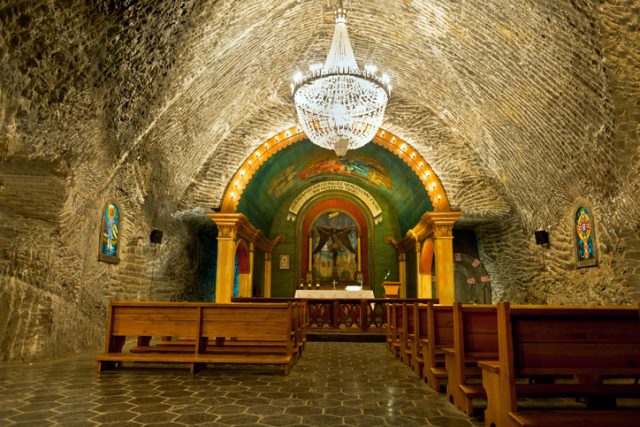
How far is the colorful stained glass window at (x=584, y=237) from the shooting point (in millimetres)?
8125

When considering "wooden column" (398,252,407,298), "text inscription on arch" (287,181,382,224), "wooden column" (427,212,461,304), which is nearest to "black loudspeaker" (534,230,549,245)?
"wooden column" (427,212,461,304)

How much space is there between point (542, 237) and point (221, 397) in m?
8.32

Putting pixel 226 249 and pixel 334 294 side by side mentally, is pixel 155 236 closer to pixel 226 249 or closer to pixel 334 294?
pixel 226 249

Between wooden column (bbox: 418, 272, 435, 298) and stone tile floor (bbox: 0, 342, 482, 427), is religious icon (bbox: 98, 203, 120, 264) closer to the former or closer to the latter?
stone tile floor (bbox: 0, 342, 482, 427)

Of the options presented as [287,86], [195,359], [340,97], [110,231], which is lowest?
[195,359]

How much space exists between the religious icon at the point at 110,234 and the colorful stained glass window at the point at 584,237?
8896 millimetres

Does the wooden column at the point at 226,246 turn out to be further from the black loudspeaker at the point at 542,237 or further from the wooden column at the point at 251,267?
the black loudspeaker at the point at 542,237

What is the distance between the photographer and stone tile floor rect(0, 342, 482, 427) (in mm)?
3598

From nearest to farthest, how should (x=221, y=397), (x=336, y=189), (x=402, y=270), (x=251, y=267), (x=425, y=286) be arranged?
(x=221, y=397), (x=425, y=286), (x=251, y=267), (x=402, y=270), (x=336, y=189)

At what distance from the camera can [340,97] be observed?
771 cm

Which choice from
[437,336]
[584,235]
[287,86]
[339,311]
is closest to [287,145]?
[287,86]

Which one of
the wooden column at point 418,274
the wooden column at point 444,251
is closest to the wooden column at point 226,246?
the wooden column at point 444,251

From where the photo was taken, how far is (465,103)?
10.3 m

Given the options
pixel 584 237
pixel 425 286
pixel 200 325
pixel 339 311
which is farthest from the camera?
pixel 425 286
